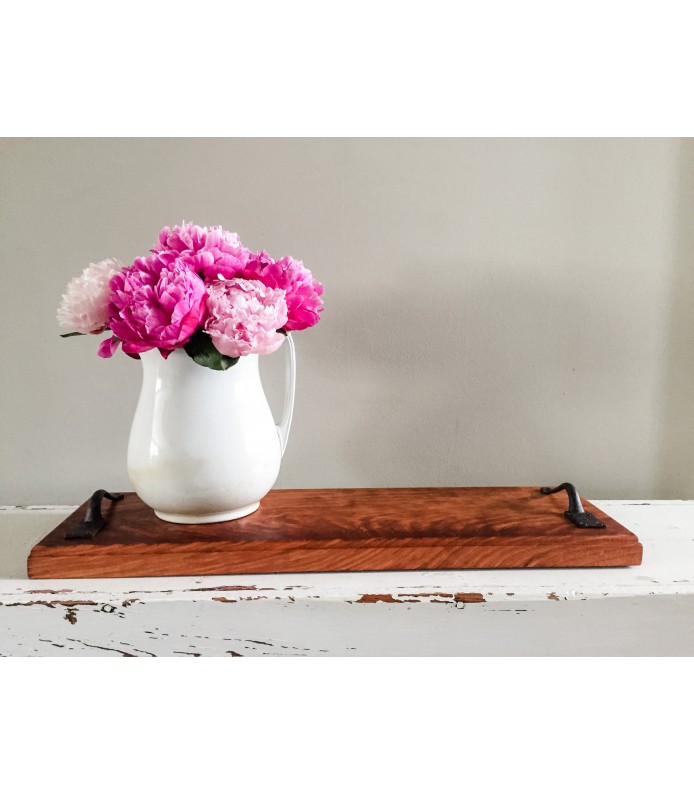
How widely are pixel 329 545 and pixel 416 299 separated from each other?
39 cm

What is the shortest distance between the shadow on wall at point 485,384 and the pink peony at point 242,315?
28 centimetres

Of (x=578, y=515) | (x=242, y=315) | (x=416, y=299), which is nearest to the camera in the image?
(x=242, y=315)

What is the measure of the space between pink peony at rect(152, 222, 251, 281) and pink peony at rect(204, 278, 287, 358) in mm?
21

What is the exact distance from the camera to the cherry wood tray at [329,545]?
609 mm

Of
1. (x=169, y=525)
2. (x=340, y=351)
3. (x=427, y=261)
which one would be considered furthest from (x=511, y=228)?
(x=169, y=525)

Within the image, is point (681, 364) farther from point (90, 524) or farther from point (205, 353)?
point (90, 524)

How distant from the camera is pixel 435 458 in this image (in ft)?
2.93

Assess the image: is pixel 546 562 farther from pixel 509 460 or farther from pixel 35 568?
pixel 35 568

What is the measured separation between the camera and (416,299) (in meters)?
0.87

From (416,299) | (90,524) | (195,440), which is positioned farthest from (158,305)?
(416,299)

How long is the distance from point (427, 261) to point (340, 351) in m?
0.17

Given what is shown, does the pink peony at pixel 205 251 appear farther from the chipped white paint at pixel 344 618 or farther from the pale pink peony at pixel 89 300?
the chipped white paint at pixel 344 618

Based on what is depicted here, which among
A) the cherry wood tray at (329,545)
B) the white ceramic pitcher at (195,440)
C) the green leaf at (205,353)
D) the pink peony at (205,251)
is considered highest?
the pink peony at (205,251)

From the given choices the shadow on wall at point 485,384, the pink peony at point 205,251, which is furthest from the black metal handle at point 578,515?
the pink peony at point 205,251
